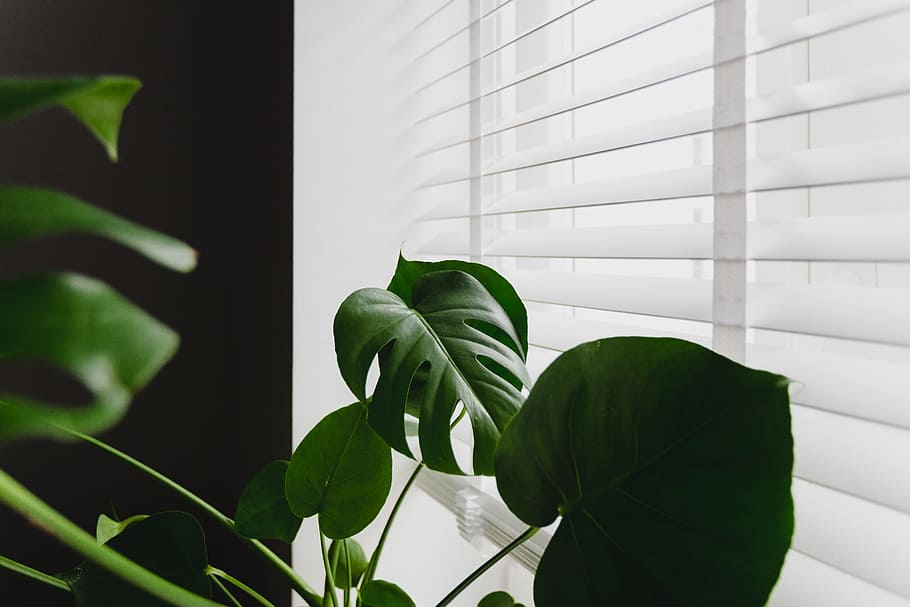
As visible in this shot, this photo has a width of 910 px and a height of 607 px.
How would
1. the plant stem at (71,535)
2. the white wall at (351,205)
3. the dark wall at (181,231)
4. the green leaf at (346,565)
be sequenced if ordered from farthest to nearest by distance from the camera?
the dark wall at (181,231) < the white wall at (351,205) < the green leaf at (346,565) < the plant stem at (71,535)

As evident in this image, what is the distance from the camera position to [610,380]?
1.39ft

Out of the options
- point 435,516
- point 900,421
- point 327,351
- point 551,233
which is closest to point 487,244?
point 551,233

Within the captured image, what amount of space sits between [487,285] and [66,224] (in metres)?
0.47

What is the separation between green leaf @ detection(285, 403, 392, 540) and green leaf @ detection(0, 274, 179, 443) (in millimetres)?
416

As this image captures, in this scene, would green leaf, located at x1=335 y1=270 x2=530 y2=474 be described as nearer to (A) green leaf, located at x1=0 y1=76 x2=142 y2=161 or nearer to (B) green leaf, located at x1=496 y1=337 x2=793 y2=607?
(B) green leaf, located at x1=496 y1=337 x2=793 y2=607

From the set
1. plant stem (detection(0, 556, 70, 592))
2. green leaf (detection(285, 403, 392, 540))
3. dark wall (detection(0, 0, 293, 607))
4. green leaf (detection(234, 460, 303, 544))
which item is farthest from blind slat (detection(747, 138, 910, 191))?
dark wall (detection(0, 0, 293, 607))

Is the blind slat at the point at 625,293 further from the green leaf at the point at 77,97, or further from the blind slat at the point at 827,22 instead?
the green leaf at the point at 77,97

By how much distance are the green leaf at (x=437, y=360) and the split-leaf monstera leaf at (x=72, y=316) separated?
31cm

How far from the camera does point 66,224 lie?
0.21 m

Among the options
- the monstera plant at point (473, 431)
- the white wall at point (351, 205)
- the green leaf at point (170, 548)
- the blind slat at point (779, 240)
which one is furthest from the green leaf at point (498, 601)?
the white wall at point (351, 205)

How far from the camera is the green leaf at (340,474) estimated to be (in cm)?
62

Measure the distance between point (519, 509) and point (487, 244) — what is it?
61 centimetres

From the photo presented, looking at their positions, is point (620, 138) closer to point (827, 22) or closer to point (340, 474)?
point (827, 22)

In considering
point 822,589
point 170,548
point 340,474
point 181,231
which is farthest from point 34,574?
point 181,231
